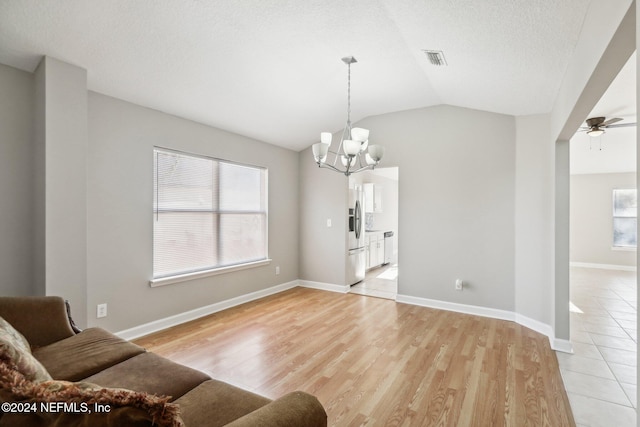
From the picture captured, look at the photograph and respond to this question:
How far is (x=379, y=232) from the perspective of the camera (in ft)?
23.3

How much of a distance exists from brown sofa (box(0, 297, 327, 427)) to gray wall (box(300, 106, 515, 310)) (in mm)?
3549

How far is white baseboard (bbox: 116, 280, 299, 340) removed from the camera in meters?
3.22

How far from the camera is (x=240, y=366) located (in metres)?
2.66

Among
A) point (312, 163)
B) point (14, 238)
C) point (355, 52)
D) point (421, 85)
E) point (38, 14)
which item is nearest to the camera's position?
point (38, 14)

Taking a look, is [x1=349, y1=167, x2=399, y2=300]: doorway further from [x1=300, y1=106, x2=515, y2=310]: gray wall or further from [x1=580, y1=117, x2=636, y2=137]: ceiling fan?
[x1=580, y1=117, x2=636, y2=137]: ceiling fan

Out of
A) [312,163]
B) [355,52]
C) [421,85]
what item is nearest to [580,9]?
[355,52]

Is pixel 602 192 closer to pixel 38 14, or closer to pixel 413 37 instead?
pixel 413 37

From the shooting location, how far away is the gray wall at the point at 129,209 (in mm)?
2943

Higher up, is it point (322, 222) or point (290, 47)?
point (290, 47)

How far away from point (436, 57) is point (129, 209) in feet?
11.2

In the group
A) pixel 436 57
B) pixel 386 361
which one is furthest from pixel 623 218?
pixel 386 361

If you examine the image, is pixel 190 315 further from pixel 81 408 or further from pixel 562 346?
pixel 562 346

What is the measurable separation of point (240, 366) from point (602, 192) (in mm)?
8909

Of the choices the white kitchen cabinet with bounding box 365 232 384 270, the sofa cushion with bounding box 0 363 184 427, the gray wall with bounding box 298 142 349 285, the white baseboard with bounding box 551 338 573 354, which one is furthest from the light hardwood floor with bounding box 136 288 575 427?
the white kitchen cabinet with bounding box 365 232 384 270
